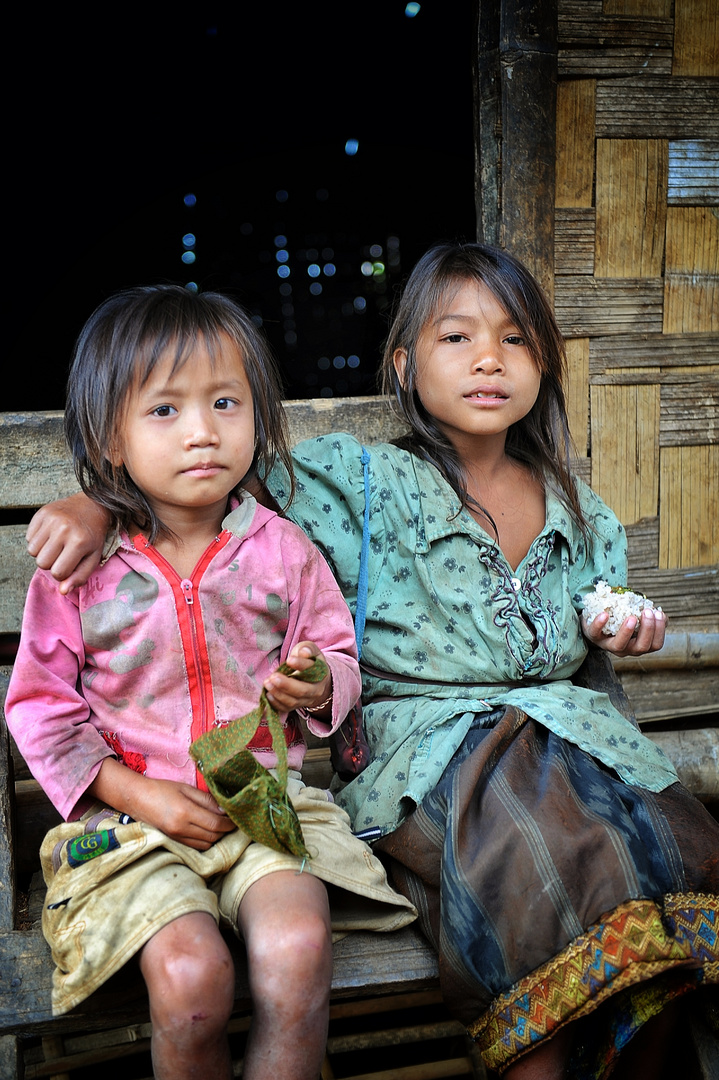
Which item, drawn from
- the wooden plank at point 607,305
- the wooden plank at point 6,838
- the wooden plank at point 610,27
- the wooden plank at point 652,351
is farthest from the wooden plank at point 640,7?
the wooden plank at point 6,838

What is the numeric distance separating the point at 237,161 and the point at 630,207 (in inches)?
127

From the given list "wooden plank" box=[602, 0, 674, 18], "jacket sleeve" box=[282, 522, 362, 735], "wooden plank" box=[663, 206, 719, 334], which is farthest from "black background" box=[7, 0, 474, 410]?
"jacket sleeve" box=[282, 522, 362, 735]

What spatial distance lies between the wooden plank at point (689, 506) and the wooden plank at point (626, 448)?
0.04m

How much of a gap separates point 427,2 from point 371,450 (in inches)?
123

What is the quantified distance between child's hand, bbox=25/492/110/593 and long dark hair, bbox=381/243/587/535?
0.78 metres

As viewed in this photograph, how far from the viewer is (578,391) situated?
246cm

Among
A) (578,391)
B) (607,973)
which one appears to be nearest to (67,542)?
(607,973)

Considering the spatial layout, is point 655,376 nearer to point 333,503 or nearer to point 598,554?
point 598,554

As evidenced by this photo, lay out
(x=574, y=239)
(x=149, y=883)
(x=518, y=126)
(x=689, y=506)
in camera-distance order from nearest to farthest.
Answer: (x=149, y=883) < (x=518, y=126) < (x=574, y=239) < (x=689, y=506)

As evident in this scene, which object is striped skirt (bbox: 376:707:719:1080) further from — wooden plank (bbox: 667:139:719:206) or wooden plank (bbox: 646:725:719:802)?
wooden plank (bbox: 667:139:719:206)

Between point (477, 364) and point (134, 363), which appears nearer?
point (134, 363)

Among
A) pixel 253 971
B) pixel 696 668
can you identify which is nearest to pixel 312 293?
pixel 696 668

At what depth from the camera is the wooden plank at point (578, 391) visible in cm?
244

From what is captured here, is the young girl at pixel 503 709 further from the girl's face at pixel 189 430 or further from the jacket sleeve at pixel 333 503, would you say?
the girl's face at pixel 189 430
